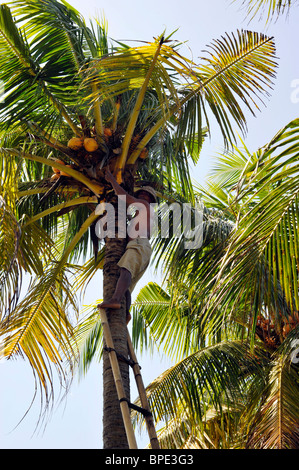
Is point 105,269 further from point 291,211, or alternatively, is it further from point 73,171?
point 291,211

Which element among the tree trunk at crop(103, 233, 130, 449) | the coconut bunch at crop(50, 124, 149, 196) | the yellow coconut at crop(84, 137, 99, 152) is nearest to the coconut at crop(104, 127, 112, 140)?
the coconut bunch at crop(50, 124, 149, 196)

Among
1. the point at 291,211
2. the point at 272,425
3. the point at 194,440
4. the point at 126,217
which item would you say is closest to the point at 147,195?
Result: the point at 126,217

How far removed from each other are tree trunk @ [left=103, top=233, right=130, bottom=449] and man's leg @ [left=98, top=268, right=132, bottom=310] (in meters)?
0.07

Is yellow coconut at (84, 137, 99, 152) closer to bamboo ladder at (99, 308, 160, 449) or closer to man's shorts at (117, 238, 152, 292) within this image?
man's shorts at (117, 238, 152, 292)

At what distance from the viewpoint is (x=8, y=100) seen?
6754 mm

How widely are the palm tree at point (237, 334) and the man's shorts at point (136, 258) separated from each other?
0.55 m

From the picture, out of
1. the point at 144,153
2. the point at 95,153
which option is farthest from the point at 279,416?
the point at 95,153

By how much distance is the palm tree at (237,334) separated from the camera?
14.8 ft

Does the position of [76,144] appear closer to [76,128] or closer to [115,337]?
[76,128]

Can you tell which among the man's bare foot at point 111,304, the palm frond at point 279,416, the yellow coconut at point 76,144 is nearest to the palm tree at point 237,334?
the palm frond at point 279,416

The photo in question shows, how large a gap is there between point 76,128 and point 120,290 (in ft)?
6.58

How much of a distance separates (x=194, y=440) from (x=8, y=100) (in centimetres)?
450

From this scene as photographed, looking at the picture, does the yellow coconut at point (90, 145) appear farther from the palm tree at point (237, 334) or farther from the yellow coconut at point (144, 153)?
the palm tree at point (237, 334)
